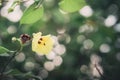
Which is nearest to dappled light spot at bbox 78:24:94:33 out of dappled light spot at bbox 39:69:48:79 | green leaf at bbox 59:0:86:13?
dappled light spot at bbox 39:69:48:79

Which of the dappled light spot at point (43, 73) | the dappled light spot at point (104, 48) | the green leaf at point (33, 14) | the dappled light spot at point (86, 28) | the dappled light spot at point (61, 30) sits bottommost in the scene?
the green leaf at point (33, 14)

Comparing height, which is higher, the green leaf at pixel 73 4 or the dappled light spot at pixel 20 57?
the dappled light spot at pixel 20 57

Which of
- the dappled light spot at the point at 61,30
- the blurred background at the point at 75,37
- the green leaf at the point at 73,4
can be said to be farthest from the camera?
the dappled light spot at the point at 61,30

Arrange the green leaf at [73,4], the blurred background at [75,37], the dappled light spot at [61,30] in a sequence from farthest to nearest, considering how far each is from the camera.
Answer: the dappled light spot at [61,30] < the blurred background at [75,37] < the green leaf at [73,4]

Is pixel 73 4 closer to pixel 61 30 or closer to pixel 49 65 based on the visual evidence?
pixel 61 30

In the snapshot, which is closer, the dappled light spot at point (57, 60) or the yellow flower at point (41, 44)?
the yellow flower at point (41, 44)

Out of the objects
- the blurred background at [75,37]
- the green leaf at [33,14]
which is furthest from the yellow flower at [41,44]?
the blurred background at [75,37]

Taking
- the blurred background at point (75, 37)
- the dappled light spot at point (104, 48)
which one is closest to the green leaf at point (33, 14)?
the blurred background at point (75, 37)

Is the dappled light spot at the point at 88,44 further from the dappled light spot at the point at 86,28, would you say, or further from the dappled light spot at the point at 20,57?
the dappled light spot at the point at 20,57

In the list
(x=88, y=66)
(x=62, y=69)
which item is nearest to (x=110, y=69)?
(x=88, y=66)
